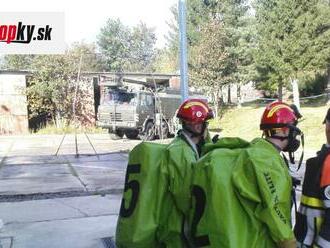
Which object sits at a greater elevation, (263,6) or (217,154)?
(263,6)

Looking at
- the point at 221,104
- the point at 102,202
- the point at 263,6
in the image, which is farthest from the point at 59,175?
the point at 221,104

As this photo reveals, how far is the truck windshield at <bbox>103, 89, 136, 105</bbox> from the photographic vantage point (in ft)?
69.4

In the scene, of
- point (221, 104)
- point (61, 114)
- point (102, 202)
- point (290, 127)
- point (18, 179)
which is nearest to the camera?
point (290, 127)

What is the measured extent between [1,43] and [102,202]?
19797 millimetres

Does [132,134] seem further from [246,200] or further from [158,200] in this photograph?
[246,200]

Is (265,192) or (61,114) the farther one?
(61,114)

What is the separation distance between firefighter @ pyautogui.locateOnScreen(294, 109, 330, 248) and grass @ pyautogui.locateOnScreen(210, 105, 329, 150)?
14730 mm

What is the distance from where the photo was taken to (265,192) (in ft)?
6.66

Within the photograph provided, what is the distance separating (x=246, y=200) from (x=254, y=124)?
23.2 m

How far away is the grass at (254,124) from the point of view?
1813 centimetres

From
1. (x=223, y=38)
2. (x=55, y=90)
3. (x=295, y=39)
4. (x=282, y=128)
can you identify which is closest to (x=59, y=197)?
(x=282, y=128)

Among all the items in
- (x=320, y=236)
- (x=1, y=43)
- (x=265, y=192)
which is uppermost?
(x=1, y=43)

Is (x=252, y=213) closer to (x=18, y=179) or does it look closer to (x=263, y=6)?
(x=18, y=179)

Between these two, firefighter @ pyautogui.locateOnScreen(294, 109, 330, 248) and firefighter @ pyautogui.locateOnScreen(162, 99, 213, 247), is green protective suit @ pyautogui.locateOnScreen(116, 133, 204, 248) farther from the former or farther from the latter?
firefighter @ pyautogui.locateOnScreen(294, 109, 330, 248)
